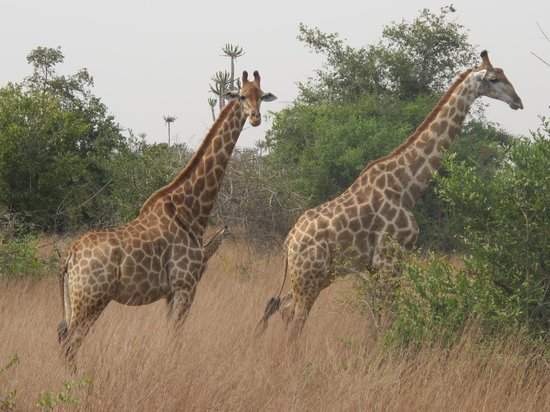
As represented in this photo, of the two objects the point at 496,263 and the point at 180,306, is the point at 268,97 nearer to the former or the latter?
the point at 180,306

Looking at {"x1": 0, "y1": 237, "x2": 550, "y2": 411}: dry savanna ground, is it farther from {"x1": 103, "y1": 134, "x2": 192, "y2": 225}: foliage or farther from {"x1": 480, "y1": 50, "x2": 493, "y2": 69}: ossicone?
{"x1": 103, "y1": 134, "x2": 192, "y2": 225}: foliage

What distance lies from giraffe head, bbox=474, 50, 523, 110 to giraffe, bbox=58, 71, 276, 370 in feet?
7.20

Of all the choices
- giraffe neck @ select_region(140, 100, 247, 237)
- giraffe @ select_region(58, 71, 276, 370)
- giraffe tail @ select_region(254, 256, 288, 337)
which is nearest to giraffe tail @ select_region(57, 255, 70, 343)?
giraffe @ select_region(58, 71, 276, 370)

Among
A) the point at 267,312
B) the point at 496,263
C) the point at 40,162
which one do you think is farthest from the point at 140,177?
the point at 496,263

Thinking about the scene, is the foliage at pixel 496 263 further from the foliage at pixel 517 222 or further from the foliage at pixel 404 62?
the foliage at pixel 404 62

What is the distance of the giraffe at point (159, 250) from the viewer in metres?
7.15

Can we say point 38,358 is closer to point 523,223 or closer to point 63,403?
point 63,403

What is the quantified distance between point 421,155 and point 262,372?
3.10 meters

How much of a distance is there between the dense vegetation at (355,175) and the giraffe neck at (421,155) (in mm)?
502

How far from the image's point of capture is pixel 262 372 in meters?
6.48

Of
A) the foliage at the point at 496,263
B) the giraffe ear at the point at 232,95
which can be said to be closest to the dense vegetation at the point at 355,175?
the foliage at the point at 496,263

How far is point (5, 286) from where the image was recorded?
11.4 meters

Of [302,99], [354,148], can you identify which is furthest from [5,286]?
[302,99]

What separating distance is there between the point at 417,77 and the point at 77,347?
16.3 m
